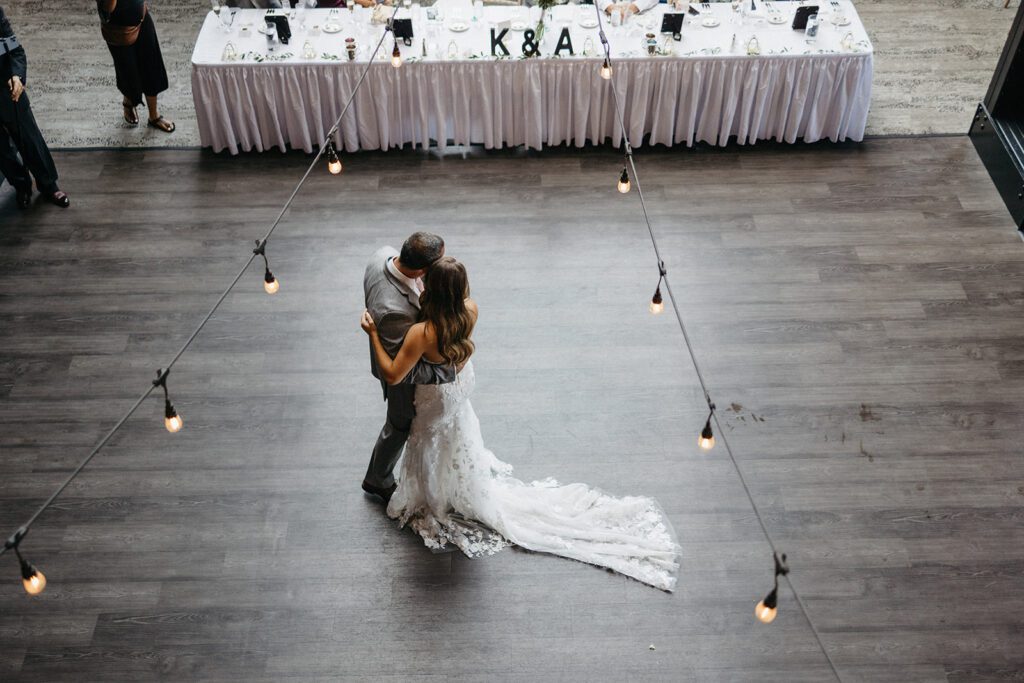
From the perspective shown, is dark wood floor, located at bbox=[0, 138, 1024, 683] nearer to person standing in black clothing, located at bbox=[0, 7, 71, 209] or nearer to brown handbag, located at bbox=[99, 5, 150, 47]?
person standing in black clothing, located at bbox=[0, 7, 71, 209]

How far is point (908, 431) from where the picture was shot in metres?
5.61

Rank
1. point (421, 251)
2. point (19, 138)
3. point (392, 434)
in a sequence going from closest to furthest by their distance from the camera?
1. point (421, 251)
2. point (392, 434)
3. point (19, 138)

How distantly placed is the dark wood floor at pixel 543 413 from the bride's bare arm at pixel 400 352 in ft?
4.31

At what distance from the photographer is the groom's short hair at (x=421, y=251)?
402cm

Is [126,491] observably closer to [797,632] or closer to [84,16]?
[797,632]

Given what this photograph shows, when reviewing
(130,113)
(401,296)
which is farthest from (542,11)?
(401,296)

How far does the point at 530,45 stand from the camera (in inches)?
280

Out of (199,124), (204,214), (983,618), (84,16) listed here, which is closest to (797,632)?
(983,618)

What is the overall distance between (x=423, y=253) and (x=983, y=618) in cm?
344

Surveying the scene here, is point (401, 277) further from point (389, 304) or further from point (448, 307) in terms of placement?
point (448, 307)

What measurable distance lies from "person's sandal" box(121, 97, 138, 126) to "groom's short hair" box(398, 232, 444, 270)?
4787mm

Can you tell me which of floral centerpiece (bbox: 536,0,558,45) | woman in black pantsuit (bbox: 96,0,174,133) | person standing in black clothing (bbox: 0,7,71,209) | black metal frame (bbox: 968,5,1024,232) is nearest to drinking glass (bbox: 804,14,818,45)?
black metal frame (bbox: 968,5,1024,232)

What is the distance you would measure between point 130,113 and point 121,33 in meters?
0.82

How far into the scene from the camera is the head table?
7.09m
